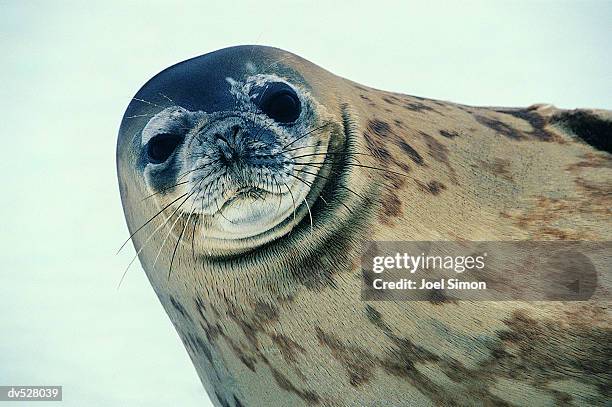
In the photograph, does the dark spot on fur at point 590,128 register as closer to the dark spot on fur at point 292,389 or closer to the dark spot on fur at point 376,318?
the dark spot on fur at point 376,318

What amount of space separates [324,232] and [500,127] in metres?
1.32

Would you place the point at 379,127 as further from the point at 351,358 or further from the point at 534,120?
the point at 534,120

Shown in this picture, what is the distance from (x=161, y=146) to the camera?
101 inches

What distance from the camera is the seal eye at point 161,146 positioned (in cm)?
251

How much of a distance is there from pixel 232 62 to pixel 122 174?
2.53 ft

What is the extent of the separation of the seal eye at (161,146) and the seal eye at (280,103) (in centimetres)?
34

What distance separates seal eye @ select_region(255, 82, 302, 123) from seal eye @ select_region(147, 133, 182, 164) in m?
0.34

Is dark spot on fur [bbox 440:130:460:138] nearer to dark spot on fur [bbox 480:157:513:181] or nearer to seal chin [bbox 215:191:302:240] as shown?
dark spot on fur [bbox 480:157:513:181]

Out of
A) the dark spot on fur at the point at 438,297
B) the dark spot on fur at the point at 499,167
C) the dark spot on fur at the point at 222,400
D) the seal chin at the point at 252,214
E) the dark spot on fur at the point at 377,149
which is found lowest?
the dark spot on fur at the point at 222,400

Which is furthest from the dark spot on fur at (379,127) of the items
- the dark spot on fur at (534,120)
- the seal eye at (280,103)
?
the dark spot on fur at (534,120)

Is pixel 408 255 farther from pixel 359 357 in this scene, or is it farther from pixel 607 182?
pixel 607 182

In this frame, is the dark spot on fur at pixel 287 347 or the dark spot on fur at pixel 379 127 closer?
the dark spot on fur at pixel 287 347

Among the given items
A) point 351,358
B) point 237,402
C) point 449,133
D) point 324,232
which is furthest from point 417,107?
point 237,402

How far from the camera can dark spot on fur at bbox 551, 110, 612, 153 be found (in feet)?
11.0
